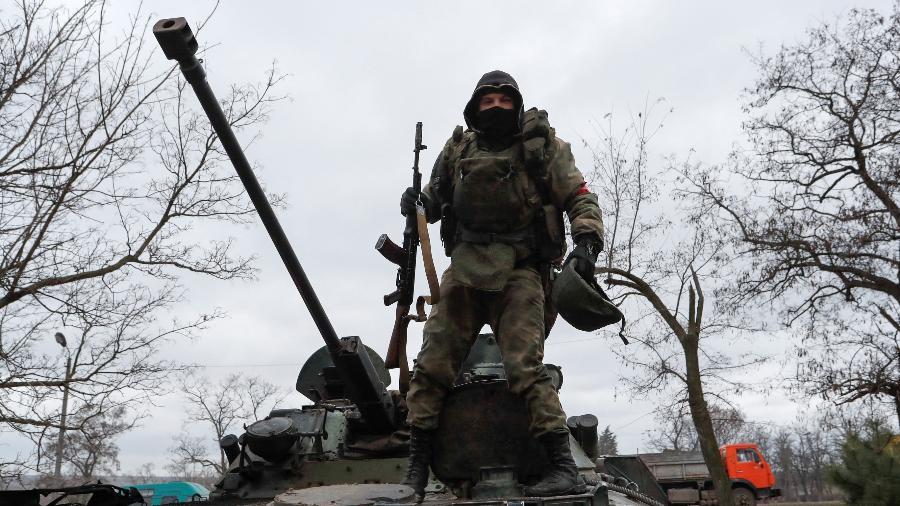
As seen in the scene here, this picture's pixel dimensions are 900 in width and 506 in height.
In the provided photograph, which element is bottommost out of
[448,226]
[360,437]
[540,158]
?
[360,437]

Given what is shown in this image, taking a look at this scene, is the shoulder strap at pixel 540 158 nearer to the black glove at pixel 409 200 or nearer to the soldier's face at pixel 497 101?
the soldier's face at pixel 497 101

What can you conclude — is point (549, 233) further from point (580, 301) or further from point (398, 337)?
point (398, 337)

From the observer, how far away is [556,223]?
489 centimetres

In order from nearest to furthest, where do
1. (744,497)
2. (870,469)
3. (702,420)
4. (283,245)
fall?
(283,245), (870,469), (702,420), (744,497)

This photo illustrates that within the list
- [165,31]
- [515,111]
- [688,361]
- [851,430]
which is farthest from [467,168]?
[688,361]

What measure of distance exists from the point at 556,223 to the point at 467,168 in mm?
614

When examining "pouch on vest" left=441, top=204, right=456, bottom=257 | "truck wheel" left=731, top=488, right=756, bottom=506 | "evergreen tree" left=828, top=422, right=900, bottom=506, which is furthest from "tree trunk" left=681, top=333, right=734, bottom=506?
"pouch on vest" left=441, top=204, right=456, bottom=257

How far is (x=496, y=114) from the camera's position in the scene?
16.2 ft

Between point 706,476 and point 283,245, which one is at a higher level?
point 706,476

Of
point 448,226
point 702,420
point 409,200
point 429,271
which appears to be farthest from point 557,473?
point 702,420

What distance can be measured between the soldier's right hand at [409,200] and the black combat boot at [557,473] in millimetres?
1709

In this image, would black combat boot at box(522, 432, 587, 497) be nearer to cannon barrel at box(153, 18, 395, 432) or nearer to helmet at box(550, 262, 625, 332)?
helmet at box(550, 262, 625, 332)

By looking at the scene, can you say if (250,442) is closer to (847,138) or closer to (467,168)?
(467,168)

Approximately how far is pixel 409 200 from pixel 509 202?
2.47 feet
